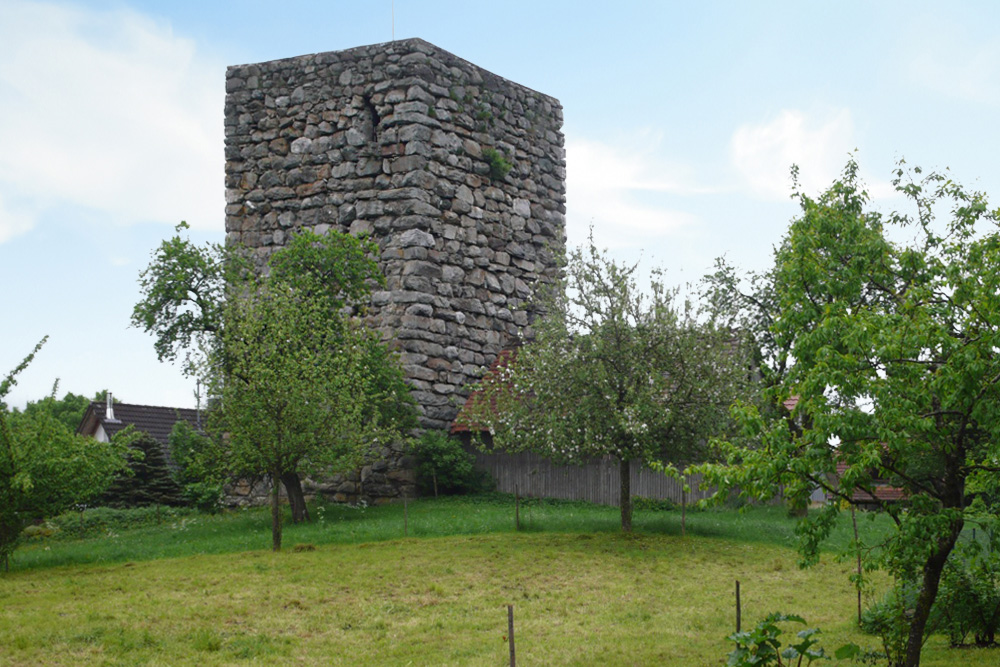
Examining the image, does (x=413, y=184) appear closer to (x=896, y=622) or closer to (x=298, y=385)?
(x=298, y=385)

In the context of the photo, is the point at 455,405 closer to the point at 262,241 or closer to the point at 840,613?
the point at 262,241

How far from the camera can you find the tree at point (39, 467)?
54.6 feet

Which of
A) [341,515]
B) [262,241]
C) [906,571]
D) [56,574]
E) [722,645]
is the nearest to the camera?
[906,571]

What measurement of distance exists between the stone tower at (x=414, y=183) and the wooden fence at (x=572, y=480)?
172 cm

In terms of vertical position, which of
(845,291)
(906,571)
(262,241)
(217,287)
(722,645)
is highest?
(262,241)

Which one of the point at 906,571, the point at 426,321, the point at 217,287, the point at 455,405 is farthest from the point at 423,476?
the point at 906,571

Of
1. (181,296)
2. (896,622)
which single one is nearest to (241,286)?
(181,296)

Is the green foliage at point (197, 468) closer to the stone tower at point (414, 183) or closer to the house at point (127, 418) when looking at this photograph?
the stone tower at point (414, 183)

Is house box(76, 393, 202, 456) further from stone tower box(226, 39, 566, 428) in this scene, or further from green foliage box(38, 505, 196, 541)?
stone tower box(226, 39, 566, 428)

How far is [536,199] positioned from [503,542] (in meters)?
11.9

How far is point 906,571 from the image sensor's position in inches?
377

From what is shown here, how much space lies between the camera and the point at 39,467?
54.7 ft

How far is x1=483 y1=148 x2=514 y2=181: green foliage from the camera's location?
2598 cm

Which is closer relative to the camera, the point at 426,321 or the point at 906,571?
the point at 906,571
